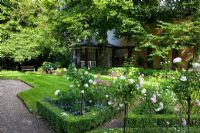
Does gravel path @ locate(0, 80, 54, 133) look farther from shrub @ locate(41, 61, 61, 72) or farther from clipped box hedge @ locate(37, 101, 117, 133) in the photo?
shrub @ locate(41, 61, 61, 72)

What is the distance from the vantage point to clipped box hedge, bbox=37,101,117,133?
816 cm

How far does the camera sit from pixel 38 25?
3203 cm

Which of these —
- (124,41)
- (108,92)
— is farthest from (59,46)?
(108,92)

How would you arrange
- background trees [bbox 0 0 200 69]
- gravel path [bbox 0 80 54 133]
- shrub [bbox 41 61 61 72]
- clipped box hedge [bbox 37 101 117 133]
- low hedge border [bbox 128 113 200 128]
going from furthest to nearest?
shrub [bbox 41 61 61 72], background trees [bbox 0 0 200 69], gravel path [bbox 0 80 54 133], low hedge border [bbox 128 113 200 128], clipped box hedge [bbox 37 101 117 133]

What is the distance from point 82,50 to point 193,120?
2715cm

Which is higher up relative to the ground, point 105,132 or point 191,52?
point 191,52

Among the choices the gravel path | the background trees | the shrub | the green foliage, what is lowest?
the gravel path

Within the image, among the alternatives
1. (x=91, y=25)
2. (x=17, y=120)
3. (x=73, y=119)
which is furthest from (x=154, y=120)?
(x=91, y=25)

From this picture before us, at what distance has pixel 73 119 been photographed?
8242mm

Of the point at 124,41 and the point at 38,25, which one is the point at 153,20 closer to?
the point at 124,41

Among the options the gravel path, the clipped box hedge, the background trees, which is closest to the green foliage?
the clipped box hedge

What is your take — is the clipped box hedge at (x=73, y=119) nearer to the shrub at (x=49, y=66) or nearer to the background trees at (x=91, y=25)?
the background trees at (x=91, y=25)

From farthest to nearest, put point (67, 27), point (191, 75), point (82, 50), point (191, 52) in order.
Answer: point (82, 50), point (67, 27), point (191, 52), point (191, 75)

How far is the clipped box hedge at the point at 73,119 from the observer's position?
8164 millimetres
